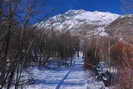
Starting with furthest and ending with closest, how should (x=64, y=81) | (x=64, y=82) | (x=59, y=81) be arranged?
(x=59, y=81) → (x=64, y=81) → (x=64, y=82)

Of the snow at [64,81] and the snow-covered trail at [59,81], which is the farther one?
the snow-covered trail at [59,81]

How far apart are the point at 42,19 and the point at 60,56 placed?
41.3 metres

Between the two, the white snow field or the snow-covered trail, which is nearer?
the white snow field

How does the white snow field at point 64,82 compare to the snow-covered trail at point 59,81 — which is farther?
the snow-covered trail at point 59,81

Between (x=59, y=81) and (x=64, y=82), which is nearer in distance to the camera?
(x=64, y=82)

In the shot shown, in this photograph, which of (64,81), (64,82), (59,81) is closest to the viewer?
(64,82)

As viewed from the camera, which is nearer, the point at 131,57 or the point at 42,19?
the point at 42,19

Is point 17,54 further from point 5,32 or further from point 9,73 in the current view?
point 5,32

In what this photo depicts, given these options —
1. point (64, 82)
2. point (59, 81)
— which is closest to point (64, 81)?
point (59, 81)

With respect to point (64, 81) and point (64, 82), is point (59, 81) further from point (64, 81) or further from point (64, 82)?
point (64, 82)

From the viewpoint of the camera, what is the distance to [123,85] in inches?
481

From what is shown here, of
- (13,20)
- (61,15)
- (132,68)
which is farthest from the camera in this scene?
(132,68)

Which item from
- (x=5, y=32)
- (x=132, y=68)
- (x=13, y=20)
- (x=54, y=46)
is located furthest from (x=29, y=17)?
Result: (x=54, y=46)

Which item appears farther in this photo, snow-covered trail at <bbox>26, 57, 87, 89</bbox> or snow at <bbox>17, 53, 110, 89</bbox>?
snow-covered trail at <bbox>26, 57, 87, 89</bbox>
